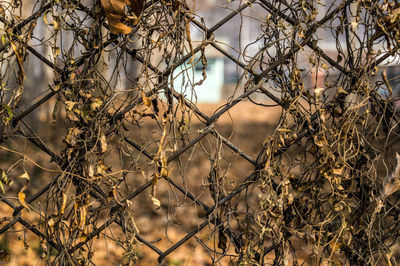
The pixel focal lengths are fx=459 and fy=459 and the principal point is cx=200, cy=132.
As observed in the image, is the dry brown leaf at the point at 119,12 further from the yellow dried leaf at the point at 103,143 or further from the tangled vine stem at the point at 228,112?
the yellow dried leaf at the point at 103,143

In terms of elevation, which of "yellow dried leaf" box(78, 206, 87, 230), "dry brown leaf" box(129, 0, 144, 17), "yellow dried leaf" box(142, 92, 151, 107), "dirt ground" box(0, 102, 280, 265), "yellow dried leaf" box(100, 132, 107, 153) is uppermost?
"dirt ground" box(0, 102, 280, 265)

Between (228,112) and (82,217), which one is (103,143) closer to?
(82,217)

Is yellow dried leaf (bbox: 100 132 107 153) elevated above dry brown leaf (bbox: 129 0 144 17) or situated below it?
below

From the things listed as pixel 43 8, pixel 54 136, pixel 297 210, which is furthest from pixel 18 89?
pixel 54 136

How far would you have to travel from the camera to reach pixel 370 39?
4.37 feet

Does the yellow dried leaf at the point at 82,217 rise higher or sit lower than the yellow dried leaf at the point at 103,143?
lower

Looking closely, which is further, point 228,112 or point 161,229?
point 161,229

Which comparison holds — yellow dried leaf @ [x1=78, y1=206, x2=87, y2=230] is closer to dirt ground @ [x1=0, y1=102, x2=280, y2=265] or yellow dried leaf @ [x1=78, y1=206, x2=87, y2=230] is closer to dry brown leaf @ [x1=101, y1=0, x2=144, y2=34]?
dirt ground @ [x1=0, y1=102, x2=280, y2=265]

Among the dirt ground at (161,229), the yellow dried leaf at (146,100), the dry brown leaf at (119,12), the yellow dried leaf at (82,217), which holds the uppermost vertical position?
the dirt ground at (161,229)

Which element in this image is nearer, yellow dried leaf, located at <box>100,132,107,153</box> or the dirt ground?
yellow dried leaf, located at <box>100,132,107,153</box>

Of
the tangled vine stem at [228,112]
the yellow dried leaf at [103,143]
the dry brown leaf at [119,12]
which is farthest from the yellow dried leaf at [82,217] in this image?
the dry brown leaf at [119,12]

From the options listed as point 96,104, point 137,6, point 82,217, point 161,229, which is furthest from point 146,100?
point 161,229

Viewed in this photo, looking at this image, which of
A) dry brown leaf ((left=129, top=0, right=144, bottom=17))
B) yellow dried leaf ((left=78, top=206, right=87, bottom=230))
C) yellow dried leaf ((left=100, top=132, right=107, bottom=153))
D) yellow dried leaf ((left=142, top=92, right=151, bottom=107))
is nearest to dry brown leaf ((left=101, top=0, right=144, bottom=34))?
dry brown leaf ((left=129, top=0, right=144, bottom=17))

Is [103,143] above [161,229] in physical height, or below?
below
